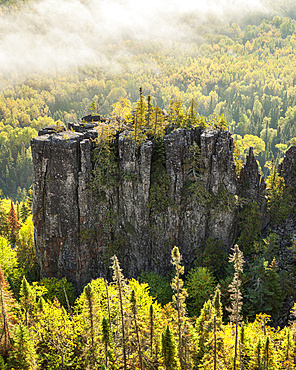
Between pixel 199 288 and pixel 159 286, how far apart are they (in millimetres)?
5566

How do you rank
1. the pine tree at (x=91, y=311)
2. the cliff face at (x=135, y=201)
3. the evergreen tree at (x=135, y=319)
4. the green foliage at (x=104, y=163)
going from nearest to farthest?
the evergreen tree at (x=135, y=319) → the pine tree at (x=91, y=311) → the cliff face at (x=135, y=201) → the green foliage at (x=104, y=163)

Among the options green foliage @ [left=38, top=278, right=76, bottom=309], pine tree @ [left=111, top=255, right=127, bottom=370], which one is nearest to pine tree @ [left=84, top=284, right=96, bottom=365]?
pine tree @ [left=111, top=255, right=127, bottom=370]

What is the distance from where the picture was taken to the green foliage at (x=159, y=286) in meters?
45.3

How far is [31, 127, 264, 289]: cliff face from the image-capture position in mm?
49469

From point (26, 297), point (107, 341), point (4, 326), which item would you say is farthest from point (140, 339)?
point (4, 326)

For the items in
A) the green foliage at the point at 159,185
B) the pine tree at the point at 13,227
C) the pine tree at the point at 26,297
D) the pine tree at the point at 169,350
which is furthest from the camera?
the pine tree at the point at 13,227

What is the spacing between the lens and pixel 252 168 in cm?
5388

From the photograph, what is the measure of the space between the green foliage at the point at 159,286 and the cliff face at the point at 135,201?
357 cm

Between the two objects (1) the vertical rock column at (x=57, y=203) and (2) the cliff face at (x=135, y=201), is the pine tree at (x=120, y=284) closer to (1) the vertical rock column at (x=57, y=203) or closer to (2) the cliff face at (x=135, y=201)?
(2) the cliff face at (x=135, y=201)

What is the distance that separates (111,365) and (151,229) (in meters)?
20.8

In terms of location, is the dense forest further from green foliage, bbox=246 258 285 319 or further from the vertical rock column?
the vertical rock column

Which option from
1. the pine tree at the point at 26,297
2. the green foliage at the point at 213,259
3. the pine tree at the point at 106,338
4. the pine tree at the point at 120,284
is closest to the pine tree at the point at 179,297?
the pine tree at the point at 120,284

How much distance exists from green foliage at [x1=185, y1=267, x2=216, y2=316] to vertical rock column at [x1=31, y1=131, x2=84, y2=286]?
1805 cm

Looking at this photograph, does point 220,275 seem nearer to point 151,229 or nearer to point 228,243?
point 228,243
